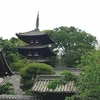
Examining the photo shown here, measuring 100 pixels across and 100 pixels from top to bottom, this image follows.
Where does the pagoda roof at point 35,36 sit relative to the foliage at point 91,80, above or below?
below

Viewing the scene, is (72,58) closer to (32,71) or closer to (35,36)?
(35,36)

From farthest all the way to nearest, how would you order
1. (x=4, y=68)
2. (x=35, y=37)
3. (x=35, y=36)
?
(x=35, y=37) < (x=35, y=36) < (x=4, y=68)

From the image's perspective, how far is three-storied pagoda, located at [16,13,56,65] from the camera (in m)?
32.8

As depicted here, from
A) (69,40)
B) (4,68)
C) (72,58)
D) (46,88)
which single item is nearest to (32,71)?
(46,88)

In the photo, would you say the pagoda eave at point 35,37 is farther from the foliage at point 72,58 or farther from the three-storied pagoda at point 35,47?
the foliage at point 72,58

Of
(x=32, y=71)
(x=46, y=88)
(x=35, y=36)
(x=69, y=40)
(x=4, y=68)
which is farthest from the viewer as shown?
(x=69, y=40)

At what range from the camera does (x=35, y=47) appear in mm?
32938

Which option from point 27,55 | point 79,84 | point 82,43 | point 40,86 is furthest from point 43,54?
point 79,84

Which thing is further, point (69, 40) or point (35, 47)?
point (69, 40)

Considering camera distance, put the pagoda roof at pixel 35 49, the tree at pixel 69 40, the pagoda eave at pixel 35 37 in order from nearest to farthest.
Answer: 1. the pagoda roof at pixel 35 49
2. the pagoda eave at pixel 35 37
3. the tree at pixel 69 40

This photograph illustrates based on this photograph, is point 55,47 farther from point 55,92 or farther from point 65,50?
point 55,92

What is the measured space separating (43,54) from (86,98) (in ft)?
87.9

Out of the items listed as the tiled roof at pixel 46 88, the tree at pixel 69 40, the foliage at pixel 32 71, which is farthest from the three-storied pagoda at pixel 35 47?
the tiled roof at pixel 46 88

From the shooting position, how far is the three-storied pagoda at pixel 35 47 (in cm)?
3284
